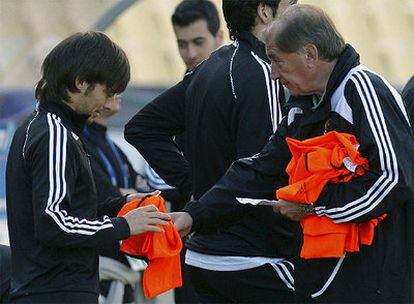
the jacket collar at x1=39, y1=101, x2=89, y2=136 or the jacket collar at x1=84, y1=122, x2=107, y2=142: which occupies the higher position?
the jacket collar at x1=39, y1=101, x2=89, y2=136

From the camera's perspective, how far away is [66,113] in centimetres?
404

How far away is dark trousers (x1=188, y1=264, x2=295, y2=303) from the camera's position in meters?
4.49

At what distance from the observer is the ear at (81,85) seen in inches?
160

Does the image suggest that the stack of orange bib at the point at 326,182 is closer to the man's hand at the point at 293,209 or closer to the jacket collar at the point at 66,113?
the man's hand at the point at 293,209

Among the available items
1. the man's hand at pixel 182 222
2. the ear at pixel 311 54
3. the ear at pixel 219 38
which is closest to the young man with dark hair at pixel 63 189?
the man's hand at pixel 182 222

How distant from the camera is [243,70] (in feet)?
14.7

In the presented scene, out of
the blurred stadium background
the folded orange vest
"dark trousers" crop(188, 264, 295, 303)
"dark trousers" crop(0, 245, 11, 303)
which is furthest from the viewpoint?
the blurred stadium background

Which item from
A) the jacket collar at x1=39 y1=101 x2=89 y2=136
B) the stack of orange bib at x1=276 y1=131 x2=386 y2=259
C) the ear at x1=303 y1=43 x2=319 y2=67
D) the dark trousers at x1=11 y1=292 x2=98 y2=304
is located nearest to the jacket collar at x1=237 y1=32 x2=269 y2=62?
the ear at x1=303 y1=43 x2=319 y2=67

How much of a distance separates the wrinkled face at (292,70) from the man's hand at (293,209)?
41 centimetres

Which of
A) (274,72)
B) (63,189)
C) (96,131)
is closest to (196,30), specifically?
(96,131)

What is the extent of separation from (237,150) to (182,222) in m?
0.40

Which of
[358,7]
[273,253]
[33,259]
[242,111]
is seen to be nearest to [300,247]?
[273,253]

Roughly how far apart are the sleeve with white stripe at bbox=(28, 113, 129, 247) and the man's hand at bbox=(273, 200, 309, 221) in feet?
2.13

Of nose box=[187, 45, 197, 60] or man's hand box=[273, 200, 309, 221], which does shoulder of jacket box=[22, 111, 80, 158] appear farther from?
nose box=[187, 45, 197, 60]
